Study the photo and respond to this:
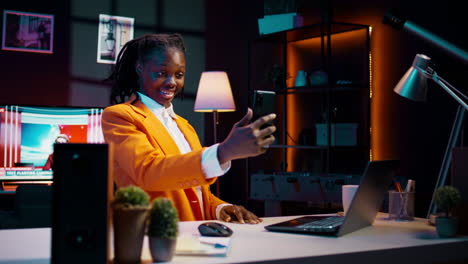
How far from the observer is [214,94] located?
169 inches

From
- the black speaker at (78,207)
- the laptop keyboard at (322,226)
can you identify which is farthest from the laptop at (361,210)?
the black speaker at (78,207)

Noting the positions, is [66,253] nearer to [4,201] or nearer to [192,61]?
[4,201]

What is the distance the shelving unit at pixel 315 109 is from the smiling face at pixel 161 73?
83.7 inches

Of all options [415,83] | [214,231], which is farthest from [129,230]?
[415,83]

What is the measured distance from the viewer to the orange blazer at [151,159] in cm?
137

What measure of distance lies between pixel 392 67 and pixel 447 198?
10.1 feet

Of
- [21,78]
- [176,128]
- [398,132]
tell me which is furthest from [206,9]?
[176,128]

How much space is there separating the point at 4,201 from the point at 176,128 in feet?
8.08

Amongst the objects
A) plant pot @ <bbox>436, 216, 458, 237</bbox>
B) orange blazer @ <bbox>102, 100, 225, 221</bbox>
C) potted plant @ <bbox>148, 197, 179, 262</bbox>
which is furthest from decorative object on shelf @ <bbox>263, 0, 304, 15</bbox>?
potted plant @ <bbox>148, 197, 179, 262</bbox>

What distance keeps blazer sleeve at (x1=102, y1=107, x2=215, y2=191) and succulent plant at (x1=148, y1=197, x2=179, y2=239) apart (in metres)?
0.39

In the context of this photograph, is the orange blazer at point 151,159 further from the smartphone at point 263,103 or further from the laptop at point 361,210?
the smartphone at point 263,103

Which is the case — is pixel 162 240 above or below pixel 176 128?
below

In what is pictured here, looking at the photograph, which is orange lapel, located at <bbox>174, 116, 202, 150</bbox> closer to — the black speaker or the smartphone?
the black speaker

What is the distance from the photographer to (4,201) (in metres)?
3.84
